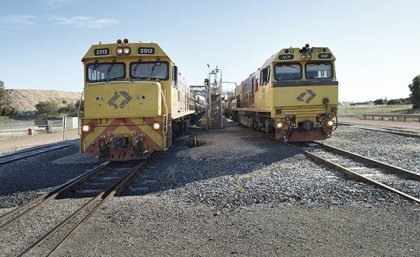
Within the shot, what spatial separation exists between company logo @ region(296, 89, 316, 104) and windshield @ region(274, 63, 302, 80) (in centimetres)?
75

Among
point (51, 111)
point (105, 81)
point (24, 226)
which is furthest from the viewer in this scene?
point (51, 111)

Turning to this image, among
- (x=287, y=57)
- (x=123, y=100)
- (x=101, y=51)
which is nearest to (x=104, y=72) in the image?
(x=101, y=51)

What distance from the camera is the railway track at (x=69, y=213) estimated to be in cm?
450

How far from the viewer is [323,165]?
923 cm

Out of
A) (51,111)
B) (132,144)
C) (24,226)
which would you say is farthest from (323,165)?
(51,111)

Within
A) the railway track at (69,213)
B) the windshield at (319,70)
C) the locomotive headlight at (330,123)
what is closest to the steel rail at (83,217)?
the railway track at (69,213)

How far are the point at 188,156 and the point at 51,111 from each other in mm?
70257

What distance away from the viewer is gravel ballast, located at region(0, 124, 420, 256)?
4.26 m

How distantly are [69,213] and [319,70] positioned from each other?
10.4 m

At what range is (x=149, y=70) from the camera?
11.1m

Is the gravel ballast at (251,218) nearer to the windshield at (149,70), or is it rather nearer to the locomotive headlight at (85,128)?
the locomotive headlight at (85,128)

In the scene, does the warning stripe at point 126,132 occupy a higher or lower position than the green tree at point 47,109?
lower

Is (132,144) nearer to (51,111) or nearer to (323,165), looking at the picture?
(323,165)

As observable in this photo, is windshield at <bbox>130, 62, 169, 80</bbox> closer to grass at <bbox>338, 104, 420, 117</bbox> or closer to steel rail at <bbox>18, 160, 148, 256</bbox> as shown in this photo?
steel rail at <bbox>18, 160, 148, 256</bbox>
